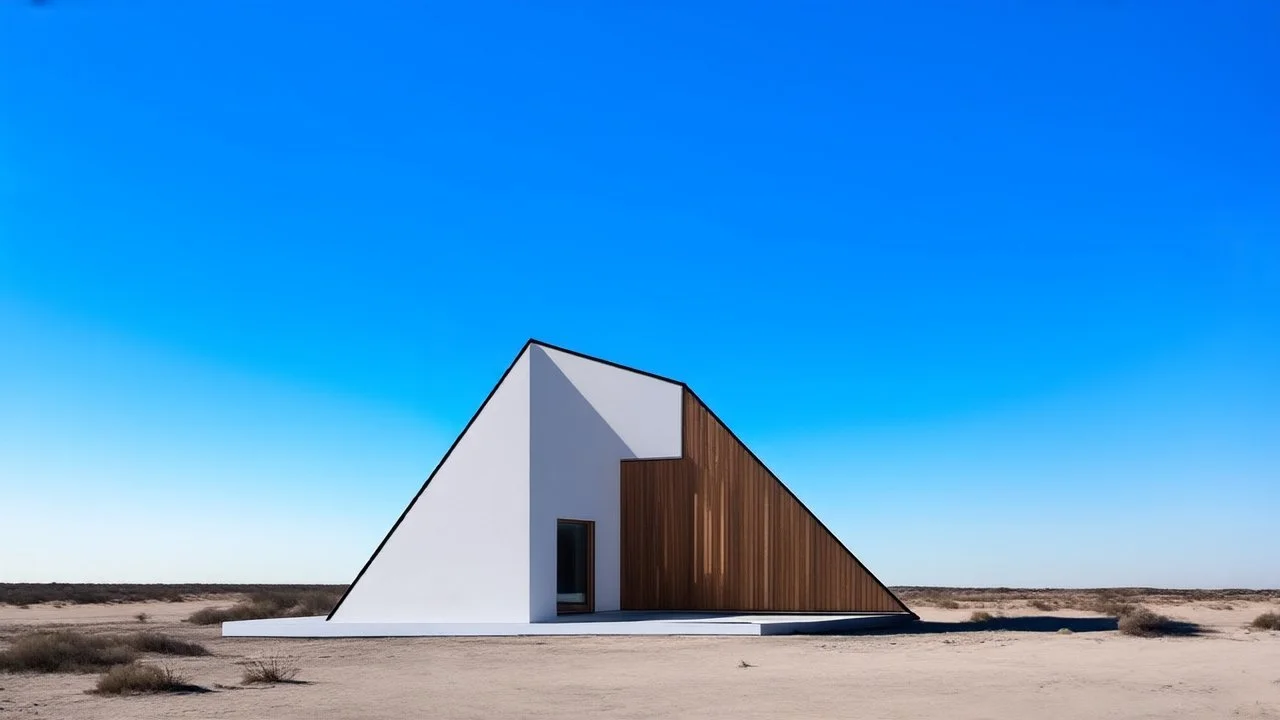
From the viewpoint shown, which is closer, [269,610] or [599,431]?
[599,431]

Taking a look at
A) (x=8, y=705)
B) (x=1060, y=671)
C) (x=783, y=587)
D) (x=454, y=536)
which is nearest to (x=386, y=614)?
(x=454, y=536)

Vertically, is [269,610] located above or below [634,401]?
below

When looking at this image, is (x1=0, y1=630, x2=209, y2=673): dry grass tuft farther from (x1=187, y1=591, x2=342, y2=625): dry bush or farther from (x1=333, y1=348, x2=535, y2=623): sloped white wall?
(x1=187, y1=591, x2=342, y2=625): dry bush

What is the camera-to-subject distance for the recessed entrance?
19984 mm

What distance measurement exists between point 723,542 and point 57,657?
423 inches

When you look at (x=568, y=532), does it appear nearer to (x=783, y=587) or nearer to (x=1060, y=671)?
(x=783, y=587)

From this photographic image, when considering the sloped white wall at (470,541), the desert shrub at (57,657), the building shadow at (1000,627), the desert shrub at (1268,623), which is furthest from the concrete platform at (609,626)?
the desert shrub at (1268,623)

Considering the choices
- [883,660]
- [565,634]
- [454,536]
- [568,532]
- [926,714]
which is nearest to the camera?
[926,714]

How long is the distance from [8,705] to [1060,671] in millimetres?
10719

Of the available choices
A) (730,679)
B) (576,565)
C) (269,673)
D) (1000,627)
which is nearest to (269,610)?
(576,565)

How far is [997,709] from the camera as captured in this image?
370 inches

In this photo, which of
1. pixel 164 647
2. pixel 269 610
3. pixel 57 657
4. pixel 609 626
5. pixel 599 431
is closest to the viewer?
pixel 57 657

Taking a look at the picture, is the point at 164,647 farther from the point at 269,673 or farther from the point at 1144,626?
the point at 1144,626

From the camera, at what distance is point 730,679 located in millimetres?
11562
